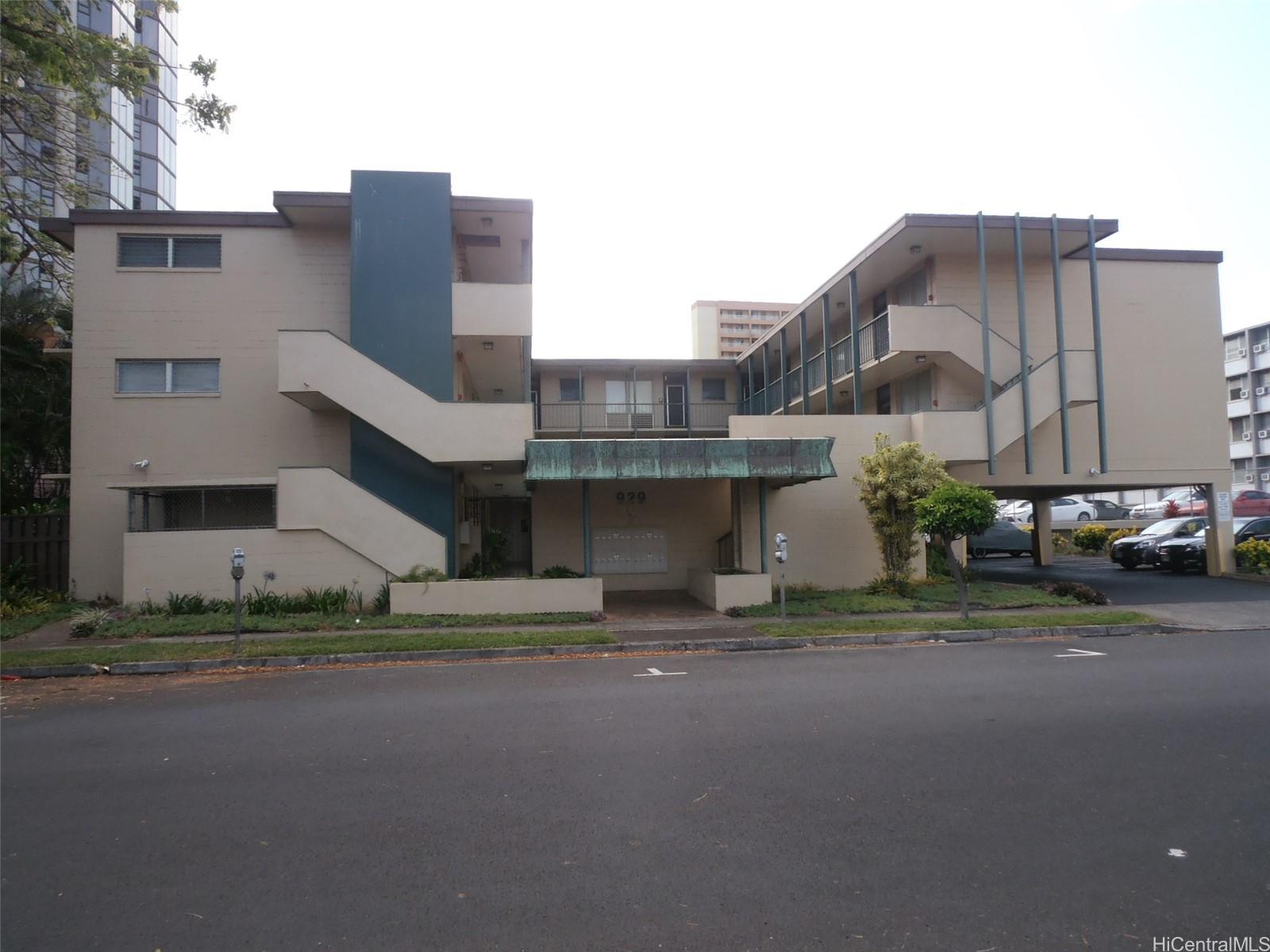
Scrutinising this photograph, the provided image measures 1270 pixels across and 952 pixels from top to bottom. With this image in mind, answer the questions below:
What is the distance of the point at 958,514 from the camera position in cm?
1396

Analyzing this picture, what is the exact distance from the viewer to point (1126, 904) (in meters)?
3.75

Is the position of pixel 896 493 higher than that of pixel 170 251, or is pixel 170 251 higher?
pixel 170 251

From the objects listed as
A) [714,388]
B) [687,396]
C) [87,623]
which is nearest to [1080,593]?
[687,396]

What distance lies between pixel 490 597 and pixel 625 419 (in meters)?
13.9

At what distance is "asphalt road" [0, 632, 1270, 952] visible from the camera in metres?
3.65

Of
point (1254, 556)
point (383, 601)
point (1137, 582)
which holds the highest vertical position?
point (1254, 556)

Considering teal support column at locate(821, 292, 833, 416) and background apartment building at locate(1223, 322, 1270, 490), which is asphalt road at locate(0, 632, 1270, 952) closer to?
teal support column at locate(821, 292, 833, 416)

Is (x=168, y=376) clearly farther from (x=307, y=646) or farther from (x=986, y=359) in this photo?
(x=986, y=359)

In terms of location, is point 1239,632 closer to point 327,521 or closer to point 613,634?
point 613,634

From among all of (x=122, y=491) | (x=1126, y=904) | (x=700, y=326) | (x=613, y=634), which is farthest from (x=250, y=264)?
(x=700, y=326)

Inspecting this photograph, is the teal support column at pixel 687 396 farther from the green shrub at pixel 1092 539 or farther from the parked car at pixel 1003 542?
the green shrub at pixel 1092 539

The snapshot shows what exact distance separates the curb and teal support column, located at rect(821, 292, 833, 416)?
8060mm

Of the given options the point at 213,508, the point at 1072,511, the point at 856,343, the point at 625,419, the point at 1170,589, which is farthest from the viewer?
the point at 1072,511

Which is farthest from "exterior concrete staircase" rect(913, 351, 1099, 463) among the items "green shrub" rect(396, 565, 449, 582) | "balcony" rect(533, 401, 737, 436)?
"green shrub" rect(396, 565, 449, 582)
